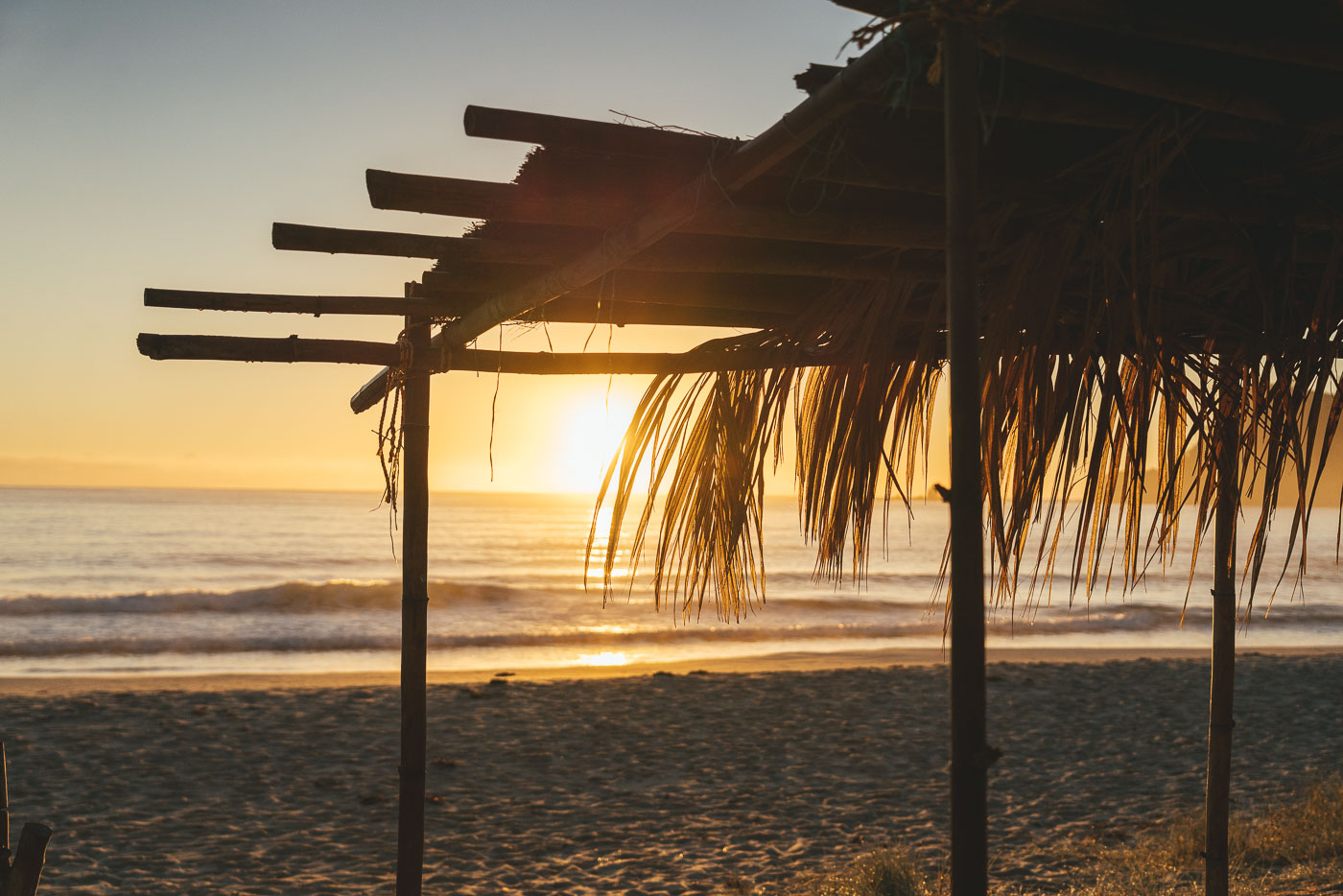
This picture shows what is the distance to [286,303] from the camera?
→ 304 cm

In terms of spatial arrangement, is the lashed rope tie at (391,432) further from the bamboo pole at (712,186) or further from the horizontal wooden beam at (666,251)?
the horizontal wooden beam at (666,251)

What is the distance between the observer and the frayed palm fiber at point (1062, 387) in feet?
5.80

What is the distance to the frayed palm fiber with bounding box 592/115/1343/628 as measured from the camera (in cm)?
177

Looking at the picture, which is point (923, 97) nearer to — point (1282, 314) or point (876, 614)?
point (1282, 314)

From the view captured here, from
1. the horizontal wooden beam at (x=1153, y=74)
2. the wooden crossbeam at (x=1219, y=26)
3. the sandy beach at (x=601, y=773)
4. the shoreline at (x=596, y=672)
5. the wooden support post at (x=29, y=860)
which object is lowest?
the shoreline at (x=596, y=672)

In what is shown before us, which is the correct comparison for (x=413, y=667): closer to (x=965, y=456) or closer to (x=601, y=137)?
(x=601, y=137)

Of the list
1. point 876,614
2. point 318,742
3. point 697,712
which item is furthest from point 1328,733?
point 876,614

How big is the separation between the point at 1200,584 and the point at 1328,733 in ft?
Answer: 62.5

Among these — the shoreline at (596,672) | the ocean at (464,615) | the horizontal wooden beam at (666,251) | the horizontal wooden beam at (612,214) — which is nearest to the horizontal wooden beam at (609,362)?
the horizontal wooden beam at (666,251)

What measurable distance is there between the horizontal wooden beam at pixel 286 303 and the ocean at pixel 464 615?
2667 mm

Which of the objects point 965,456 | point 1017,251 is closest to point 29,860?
point 965,456

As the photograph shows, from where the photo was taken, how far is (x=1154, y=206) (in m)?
1.67

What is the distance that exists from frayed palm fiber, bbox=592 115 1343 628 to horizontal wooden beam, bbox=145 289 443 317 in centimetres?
89

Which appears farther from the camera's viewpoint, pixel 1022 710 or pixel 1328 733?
pixel 1022 710
